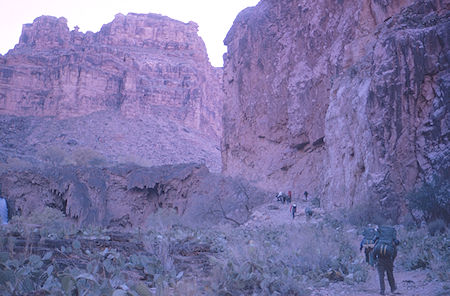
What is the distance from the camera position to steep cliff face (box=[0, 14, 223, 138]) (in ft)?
252

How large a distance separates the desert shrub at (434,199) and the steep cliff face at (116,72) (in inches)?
2724

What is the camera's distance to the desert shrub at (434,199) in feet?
41.9

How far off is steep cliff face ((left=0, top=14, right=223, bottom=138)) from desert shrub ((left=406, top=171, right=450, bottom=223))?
227ft

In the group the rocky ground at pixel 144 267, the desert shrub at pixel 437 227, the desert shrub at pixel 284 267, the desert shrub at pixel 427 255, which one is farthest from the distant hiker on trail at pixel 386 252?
the desert shrub at pixel 437 227

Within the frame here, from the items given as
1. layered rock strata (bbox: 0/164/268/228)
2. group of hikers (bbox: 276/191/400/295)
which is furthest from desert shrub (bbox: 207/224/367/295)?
layered rock strata (bbox: 0/164/268/228)

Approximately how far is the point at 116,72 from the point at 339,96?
224ft

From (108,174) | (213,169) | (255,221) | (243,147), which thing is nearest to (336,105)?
(255,221)

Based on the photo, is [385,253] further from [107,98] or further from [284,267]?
[107,98]

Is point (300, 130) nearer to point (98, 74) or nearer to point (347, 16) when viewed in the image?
point (347, 16)

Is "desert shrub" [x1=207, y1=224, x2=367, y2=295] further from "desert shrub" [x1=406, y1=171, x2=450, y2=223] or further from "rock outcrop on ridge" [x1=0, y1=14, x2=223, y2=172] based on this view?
"rock outcrop on ridge" [x1=0, y1=14, x2=223, y2=172]

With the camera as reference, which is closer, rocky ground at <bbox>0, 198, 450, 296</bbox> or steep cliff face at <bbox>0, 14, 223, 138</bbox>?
rocky ground at <bbox>0, 198, 450, 296</bbox>

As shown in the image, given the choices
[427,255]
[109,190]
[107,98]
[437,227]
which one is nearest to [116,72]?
[107,98]

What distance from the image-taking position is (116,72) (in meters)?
82.6

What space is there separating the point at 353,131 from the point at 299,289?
14.7 m
